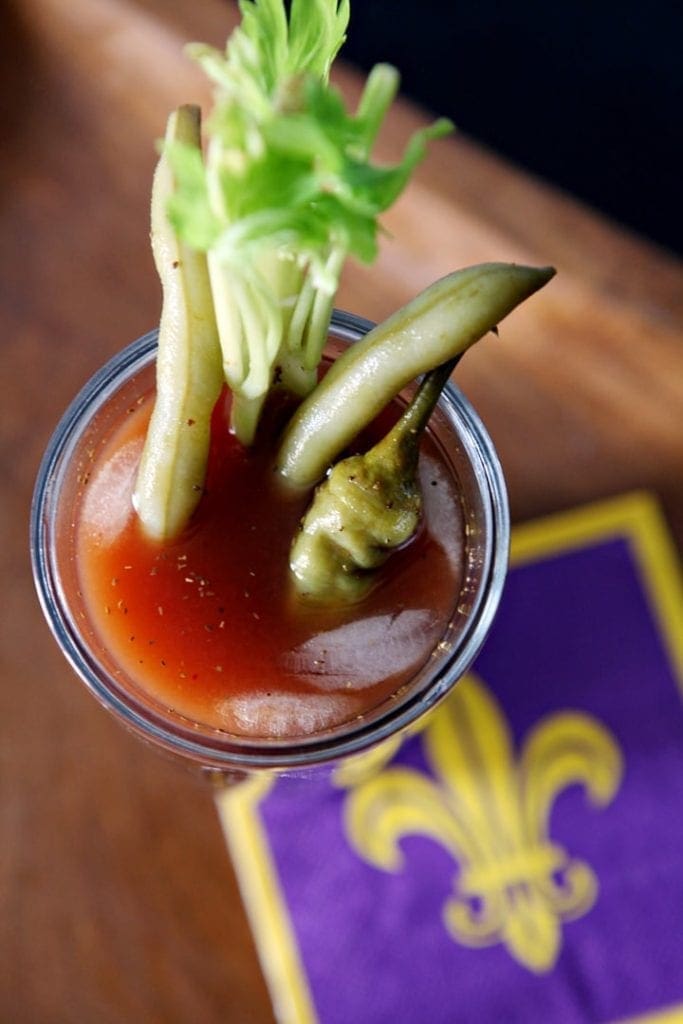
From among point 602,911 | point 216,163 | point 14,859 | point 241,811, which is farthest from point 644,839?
point 216,163

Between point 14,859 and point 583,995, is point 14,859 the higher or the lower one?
the higher one

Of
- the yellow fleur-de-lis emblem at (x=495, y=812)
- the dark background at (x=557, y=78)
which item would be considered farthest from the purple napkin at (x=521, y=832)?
the dark background at (x=557, y=78)

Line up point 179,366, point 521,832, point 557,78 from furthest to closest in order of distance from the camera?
point 557,78, point 521,832, point 179,366

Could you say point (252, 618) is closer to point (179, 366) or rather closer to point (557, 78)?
point (179, 366)

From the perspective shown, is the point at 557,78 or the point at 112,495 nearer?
the point at 112,495

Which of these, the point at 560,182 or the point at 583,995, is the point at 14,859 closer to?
the point at 583,995

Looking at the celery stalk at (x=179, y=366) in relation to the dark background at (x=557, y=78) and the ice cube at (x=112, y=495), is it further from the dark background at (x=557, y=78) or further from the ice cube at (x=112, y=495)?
the dark background at (x=557, y=78)

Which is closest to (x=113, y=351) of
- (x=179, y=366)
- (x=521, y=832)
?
(x=179, y=366)
